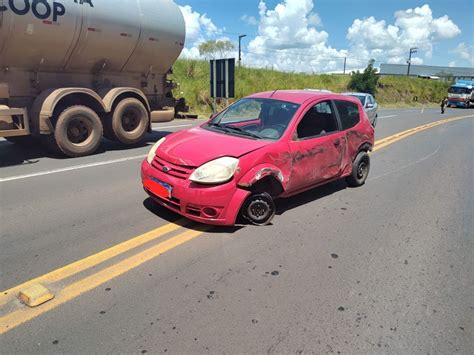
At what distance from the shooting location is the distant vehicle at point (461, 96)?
40.9 metres

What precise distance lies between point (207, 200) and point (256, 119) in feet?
5.64

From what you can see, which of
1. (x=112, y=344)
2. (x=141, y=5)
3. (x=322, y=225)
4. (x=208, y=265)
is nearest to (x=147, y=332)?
(x=112, y=344)

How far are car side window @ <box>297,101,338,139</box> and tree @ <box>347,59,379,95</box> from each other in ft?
129

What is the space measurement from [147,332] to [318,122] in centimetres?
366

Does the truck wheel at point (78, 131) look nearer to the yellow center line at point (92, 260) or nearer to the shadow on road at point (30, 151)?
the shadow on road at point (30, 151)

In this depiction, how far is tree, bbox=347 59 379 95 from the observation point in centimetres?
4104

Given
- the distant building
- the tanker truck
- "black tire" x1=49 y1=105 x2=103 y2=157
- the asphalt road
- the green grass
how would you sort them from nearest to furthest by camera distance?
the asphalt road → the tanker truck → "black tire" x1=49 y1=105 x2=103 y2=157 → the green grass → the distant building

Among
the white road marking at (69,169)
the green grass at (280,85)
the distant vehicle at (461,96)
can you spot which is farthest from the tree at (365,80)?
the white road marking at (69,169)

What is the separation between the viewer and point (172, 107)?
35.4ft

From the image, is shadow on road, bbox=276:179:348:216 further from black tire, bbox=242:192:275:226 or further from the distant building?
the distant building

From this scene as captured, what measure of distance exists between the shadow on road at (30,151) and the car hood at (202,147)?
14.1 feet

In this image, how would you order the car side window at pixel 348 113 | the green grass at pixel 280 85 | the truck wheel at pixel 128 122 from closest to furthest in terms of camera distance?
the car side window at pixel 348 113 < the truck wheel at pixel 128 122 < the green grass at pixel 280 85

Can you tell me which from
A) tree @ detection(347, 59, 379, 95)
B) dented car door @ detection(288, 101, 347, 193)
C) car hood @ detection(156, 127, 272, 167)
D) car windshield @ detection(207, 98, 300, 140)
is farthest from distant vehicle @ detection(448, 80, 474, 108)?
car hood @ detection(156, 127, 272, 167)

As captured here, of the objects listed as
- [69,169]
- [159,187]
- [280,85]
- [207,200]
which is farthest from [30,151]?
[280,85]
